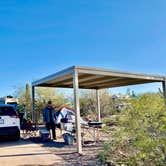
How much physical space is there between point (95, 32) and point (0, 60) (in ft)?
35.8

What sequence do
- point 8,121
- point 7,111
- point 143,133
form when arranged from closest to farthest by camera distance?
point 143,133 → point 8,121 → point 7,111

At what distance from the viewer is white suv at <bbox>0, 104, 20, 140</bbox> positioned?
1120 cm

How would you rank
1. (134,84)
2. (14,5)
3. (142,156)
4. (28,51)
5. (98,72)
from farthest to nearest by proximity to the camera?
(28,51)
(134,84)
(14,5)
(98,72)
(142,156)

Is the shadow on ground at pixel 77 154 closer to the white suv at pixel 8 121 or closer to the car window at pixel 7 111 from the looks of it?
the white suv at pixel 8 121

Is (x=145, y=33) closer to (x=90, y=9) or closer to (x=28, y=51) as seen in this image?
(x=90, y=9)

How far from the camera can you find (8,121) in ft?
37.1

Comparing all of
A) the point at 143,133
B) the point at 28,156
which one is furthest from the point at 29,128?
the point at 143,133

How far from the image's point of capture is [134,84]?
14734 millimetres

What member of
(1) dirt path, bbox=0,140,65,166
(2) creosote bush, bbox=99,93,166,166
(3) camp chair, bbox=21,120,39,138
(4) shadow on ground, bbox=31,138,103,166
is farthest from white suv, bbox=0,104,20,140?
(2) creosote bush, bbox=99,93,166,166

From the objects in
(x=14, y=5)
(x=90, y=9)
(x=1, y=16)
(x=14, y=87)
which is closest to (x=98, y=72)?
(x=90, y=9)

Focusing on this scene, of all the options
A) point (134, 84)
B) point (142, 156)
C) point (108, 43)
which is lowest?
point (142, 156)

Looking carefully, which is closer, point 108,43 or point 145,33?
point 145,33

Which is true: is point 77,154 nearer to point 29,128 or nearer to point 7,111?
point 7,111

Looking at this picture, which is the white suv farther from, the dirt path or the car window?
the dirt path
